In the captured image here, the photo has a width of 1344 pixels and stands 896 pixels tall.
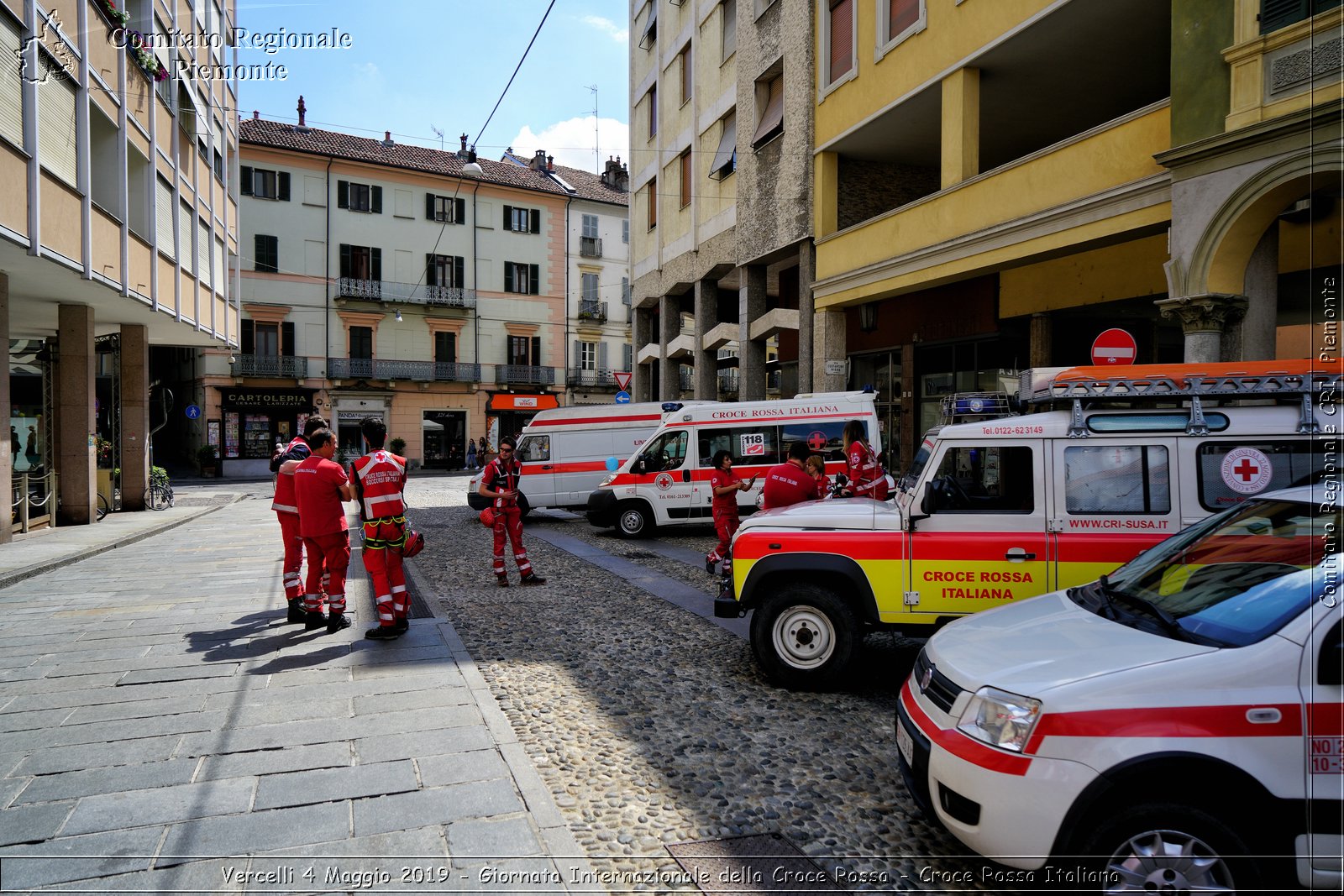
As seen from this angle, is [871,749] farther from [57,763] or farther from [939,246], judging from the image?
[939,246]

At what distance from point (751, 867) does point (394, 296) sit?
42.3 metres

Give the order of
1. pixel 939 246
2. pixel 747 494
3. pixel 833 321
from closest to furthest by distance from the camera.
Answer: pixel 939 246 < pixel 747 494 < pixel 833 321

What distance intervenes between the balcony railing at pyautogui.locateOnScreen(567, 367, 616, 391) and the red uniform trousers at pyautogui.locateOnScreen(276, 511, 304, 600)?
39.5m

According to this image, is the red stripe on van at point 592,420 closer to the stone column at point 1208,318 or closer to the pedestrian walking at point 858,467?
the pedestrian walking at point 858,467

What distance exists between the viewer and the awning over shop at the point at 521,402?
1753 inches

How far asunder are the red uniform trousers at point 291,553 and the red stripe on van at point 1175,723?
273 inches

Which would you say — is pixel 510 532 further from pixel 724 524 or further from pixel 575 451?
pixel 575 451

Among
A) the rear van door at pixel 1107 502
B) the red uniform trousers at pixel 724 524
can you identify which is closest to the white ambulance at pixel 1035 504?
the rear van door at pixel 1107 502

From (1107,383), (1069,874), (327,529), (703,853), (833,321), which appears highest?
(833,321)

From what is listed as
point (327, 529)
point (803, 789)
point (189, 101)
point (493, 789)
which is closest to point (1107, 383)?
point (803, 789)

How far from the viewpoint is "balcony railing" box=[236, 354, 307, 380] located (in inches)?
1507

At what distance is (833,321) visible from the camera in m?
18.1

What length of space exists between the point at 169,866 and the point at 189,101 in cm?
2303

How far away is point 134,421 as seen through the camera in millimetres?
20125
